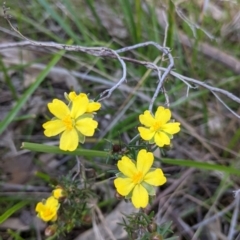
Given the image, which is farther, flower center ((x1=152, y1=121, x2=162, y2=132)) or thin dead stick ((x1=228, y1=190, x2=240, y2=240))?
thin dead stick ((x1=228, y1=190, x2=240, y2=240))

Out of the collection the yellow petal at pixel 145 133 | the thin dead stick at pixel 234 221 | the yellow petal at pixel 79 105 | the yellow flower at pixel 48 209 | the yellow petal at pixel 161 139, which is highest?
the yellow petal at pixel 79 105

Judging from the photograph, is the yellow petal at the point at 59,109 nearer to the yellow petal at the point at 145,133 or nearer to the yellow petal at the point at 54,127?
the yellow petal at the point at 54,127

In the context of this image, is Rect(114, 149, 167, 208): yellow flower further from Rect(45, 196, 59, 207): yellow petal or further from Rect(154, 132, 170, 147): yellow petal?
Rect(45, 196, 59, 207): yellow petal

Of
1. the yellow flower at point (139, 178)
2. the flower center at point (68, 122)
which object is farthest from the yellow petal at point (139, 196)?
the flower center at point (68, 122)

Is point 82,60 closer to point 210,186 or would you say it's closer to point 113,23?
point 113,23

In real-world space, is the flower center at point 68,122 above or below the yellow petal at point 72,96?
below

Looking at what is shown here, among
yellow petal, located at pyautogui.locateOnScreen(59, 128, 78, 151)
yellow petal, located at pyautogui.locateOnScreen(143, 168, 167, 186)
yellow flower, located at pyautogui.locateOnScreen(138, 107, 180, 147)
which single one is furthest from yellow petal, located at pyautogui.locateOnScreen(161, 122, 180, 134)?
yellow petal, located at pyautogui.locateOnScreen(59, 128, 78, 151)

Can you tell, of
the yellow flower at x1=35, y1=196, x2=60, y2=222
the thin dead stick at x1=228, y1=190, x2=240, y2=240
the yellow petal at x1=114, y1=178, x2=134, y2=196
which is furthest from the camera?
the thin dead stick at x1=228, y1=190, x2=240, y2=240
